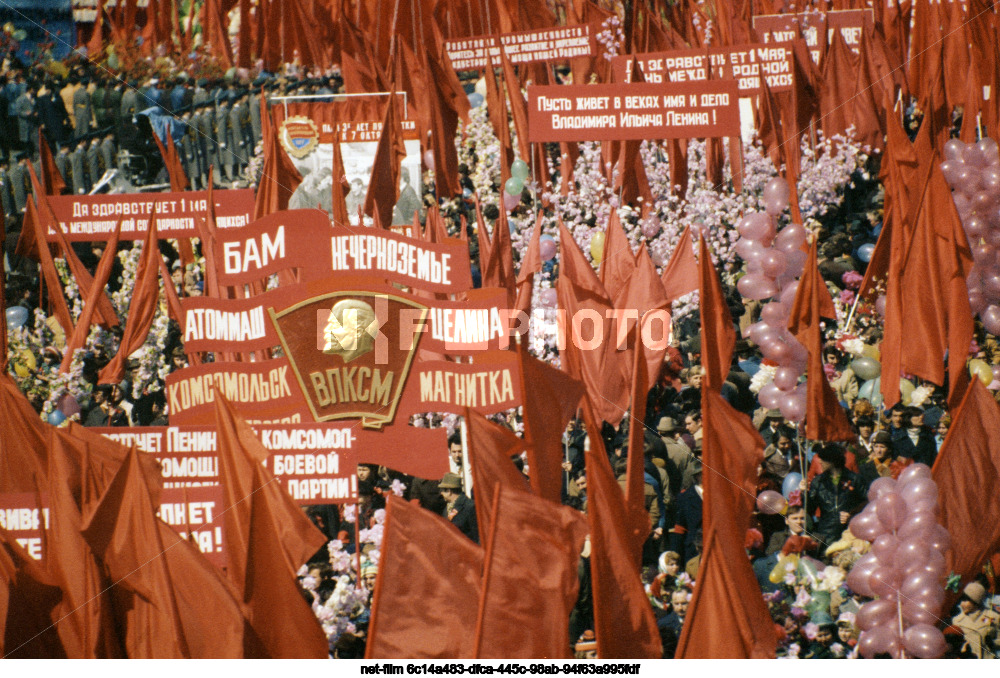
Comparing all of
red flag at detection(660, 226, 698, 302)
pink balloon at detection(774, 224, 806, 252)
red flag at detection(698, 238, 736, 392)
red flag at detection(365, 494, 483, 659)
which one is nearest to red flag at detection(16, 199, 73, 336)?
red flag at detection(365, 494, 483, 659)

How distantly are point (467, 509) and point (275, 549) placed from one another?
1.04 m

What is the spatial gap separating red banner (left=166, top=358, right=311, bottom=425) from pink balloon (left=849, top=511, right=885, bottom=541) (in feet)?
8.87

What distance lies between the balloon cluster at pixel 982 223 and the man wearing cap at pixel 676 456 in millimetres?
1573

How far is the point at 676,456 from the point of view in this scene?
513cm

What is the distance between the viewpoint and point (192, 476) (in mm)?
5297

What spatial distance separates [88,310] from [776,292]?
356 cm

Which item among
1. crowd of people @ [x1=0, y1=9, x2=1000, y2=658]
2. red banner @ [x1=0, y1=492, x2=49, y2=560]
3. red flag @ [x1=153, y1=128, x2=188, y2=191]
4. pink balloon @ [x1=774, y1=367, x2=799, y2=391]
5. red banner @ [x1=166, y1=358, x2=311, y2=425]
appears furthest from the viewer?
red flag @ [x1=153, y1=128, x2=188, y2=191]

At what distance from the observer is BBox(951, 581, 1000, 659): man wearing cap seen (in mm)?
4691

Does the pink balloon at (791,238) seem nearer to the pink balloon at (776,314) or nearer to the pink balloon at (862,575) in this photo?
the pink balloon at (776,314)

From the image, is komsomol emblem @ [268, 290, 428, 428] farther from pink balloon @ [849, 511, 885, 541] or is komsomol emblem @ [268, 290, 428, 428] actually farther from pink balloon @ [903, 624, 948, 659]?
pink balloon @ [903, 624, 948, 659]

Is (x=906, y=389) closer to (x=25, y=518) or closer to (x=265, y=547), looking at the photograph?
(x=265, y=547)

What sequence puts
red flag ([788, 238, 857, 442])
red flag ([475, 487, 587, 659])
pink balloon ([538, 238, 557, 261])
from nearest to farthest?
red flag ([475, 487, 587, 659]) < red flag ([788, 238, 857, 442]) < pink balloon ([538, 238, 557, 261])

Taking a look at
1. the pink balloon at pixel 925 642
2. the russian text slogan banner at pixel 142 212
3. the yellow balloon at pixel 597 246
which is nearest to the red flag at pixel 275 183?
the russian text slogan banner at pixel 142 212

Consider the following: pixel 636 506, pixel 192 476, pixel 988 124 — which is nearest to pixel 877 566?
pixel 636 506
